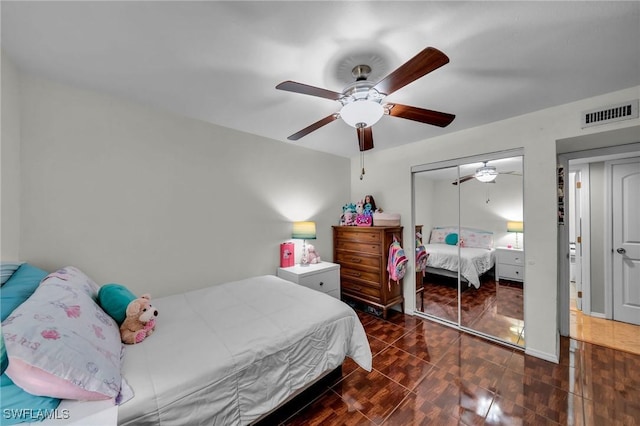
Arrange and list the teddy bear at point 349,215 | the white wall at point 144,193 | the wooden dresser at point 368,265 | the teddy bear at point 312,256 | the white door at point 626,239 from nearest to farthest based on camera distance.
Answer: the white wall at point 144,193, the white door at point 626,239, the wooden dresser at point 368,265, the teddy bear at point 312,256, the teddy bear at point 349,215

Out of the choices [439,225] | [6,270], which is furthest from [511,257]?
[6,270]

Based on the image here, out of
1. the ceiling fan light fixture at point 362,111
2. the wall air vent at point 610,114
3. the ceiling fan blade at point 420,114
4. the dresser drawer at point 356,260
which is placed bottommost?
the dresser drawer at point 356,260

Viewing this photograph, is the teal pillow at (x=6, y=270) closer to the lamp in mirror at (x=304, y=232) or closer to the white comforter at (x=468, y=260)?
the lamp in mirror at (x=304, y=232)

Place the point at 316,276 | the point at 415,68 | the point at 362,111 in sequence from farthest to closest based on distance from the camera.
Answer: the point at 316,276
the point at 362,111
the point at 415,68

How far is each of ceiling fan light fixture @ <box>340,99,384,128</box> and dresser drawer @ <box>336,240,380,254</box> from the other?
196cm

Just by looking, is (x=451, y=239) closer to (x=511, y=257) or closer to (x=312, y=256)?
(x=511, y=257)

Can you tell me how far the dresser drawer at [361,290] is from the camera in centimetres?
315

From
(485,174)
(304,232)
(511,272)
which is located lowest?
(511,272)

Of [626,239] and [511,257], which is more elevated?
[626,239]

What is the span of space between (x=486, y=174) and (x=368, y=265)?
70.9 inches

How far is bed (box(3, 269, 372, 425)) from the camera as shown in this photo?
1.05m

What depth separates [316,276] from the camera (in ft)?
Answer: 9.63

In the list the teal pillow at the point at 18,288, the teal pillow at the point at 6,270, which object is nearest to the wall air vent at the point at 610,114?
the teal pillow at the point at 18,288

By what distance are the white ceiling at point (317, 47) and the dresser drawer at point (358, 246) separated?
1.83 metres
